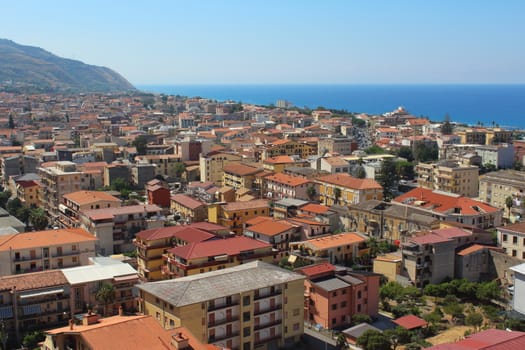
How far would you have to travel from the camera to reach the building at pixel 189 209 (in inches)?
1165

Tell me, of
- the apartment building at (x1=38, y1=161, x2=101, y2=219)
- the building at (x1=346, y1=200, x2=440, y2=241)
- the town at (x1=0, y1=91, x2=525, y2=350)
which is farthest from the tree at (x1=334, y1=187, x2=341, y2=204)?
the apartment building at (x1=38, y1=161, x2=101, y2=219)

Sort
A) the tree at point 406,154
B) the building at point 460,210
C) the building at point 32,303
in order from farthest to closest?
1. the tree at point 406,154
2. the building at point 460,210
3. the building at point 32,303

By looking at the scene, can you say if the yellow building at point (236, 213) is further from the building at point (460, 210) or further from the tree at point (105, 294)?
the tree at point (105, 294)

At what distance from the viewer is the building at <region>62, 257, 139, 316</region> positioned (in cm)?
1789

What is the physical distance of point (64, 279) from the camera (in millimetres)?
18031

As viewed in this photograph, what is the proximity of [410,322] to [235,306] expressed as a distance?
6.57m

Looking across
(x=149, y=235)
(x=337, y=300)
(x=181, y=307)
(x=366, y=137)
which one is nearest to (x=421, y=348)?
(x=337, y=300)

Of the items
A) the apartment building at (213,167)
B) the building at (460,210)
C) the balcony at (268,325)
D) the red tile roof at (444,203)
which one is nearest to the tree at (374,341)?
the balcony at (268,325)

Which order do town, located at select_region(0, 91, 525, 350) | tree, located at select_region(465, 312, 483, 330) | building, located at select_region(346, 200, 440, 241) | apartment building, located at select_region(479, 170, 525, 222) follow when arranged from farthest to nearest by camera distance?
apartment building, located at select_region(479, 170, 525, 222), building, located at select_region(346, 200, 440, 241), tree, located at select_region(465, 312, 483, 330), town, located at select_region(0, 91, 525, 350)

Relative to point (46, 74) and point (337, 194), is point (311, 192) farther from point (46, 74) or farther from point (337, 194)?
point (46, 74)

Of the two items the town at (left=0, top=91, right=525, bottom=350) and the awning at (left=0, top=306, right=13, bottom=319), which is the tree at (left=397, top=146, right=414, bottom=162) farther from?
the awning at (left=0, top=306, right=13, bottom=319)

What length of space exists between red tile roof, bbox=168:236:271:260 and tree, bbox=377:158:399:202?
14.6 meters

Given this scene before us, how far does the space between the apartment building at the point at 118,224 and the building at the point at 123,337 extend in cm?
1181

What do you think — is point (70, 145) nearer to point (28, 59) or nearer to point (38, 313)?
point (38, 313)
